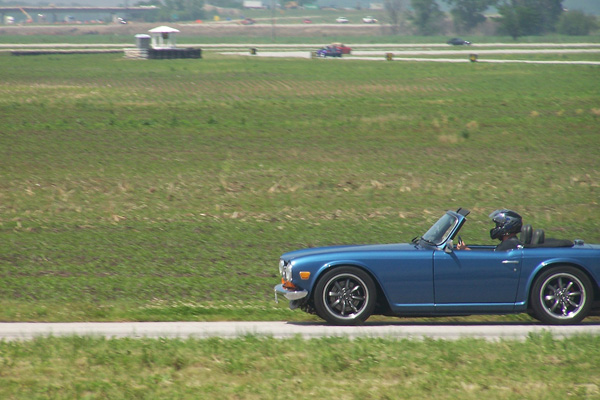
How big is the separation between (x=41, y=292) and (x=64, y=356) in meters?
4.35

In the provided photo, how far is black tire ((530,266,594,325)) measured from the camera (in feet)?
30.8

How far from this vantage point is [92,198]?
1938cm

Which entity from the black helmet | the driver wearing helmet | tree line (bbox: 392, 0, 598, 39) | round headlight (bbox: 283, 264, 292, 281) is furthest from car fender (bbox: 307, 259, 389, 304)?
tree line (bbox: 392, 0, 598, 39)

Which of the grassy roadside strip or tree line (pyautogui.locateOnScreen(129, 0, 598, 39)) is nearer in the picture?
the grassy roadside strip

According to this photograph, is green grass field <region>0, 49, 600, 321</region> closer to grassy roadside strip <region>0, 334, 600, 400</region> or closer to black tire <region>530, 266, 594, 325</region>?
grassy roadside strip <region>0, 334, 600, 400</region>

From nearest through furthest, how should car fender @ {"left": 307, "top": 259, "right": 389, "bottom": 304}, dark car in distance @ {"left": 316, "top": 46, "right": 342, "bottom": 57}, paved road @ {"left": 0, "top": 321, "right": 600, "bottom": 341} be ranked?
paved road @ {"left": 0, "top": 321, "right": 600, "bottom": 341}
car fender @ {"left": 307, "top": 259, "right": 389, "bottom": 304}
dark car in distance @ {"left": 316, "top": 46, "right": 342, "bottom": 57}

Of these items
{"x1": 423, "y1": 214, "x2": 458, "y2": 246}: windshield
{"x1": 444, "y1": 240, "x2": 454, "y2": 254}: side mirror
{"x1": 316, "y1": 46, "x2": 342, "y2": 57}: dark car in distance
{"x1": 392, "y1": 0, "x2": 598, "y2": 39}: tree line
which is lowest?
→ {"x1": 444, "y1": 240, "x2": 454, "y2": 254}: side mirror

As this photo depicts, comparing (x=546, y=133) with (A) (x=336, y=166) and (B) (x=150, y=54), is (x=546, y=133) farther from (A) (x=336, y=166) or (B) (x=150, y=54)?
(B) (x=150, y=54)

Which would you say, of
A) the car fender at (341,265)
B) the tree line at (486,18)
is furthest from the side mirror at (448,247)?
the tree line at (486,18)

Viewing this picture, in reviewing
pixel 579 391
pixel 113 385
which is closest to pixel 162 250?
pixel 113 385

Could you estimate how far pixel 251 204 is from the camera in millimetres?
19141

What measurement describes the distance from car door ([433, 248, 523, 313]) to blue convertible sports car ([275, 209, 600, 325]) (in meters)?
0.01

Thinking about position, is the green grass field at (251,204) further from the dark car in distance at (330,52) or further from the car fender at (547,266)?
the dark car in distance at (330,52)

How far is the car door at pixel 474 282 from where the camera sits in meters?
9.27
